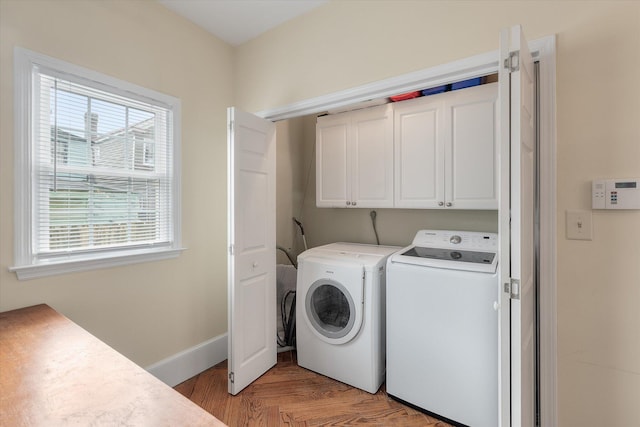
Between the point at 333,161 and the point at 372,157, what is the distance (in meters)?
0.39

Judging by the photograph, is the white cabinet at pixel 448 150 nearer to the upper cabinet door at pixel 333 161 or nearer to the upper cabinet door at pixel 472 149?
the upper cabinet door at pixel 472 149

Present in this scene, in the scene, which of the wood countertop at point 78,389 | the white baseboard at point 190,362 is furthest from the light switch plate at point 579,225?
the white baseboard at point 190,362

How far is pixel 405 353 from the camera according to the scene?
201 cm

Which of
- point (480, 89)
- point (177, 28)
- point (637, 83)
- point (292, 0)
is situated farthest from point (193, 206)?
point (637, 83)

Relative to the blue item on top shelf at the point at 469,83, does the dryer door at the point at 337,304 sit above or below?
below

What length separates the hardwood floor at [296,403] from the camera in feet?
6.11

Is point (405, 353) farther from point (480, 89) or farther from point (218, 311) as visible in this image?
point (480, 89)

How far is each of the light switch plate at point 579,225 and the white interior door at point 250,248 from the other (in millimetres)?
1825

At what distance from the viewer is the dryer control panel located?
1273 mm

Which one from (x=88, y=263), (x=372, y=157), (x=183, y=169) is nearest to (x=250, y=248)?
(x=183, y=169)

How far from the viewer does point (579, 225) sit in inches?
54.6

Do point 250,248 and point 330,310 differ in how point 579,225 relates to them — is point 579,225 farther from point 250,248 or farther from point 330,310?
point 250,248

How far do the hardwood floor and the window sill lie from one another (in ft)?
3.17

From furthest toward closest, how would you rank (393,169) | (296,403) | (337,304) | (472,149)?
1. (393,169)
2. (337,304)
3. (472,149)
4. (296,403)
